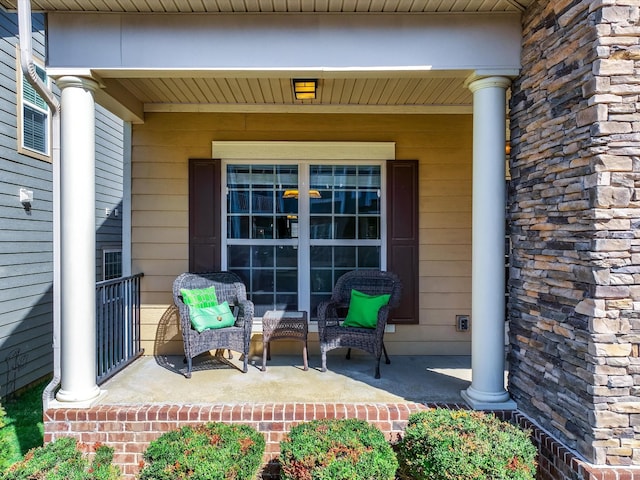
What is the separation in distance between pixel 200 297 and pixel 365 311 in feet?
5.10

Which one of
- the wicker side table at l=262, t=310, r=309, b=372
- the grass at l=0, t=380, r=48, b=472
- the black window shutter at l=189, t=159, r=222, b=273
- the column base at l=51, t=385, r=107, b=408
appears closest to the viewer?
the grass at l=0, t=380, r=48, b=472

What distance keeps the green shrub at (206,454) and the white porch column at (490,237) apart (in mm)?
1600

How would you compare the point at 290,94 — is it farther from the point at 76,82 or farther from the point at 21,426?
the point at 21,426

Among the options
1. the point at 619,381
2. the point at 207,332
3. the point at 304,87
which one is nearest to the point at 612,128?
the point at 619,381

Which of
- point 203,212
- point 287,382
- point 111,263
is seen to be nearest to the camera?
point 287,382

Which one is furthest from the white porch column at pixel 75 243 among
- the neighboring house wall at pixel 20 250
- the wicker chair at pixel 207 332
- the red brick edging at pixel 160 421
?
the neighboring house wall at pixel 20 250

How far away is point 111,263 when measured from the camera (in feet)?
22.4

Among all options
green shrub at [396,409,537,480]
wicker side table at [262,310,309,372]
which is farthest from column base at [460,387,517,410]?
wicker side table at [262,310,309,372]

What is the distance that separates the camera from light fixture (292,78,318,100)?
3.33m

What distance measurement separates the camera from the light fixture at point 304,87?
3.33 m

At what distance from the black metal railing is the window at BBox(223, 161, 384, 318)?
103 cm

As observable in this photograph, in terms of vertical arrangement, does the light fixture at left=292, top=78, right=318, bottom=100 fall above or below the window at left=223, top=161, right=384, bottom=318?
above

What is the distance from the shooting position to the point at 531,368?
Answer: 2631mm

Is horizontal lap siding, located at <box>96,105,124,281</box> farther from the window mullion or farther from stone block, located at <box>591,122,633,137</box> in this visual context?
stone block, located at <box>591,122,633,137</box>
